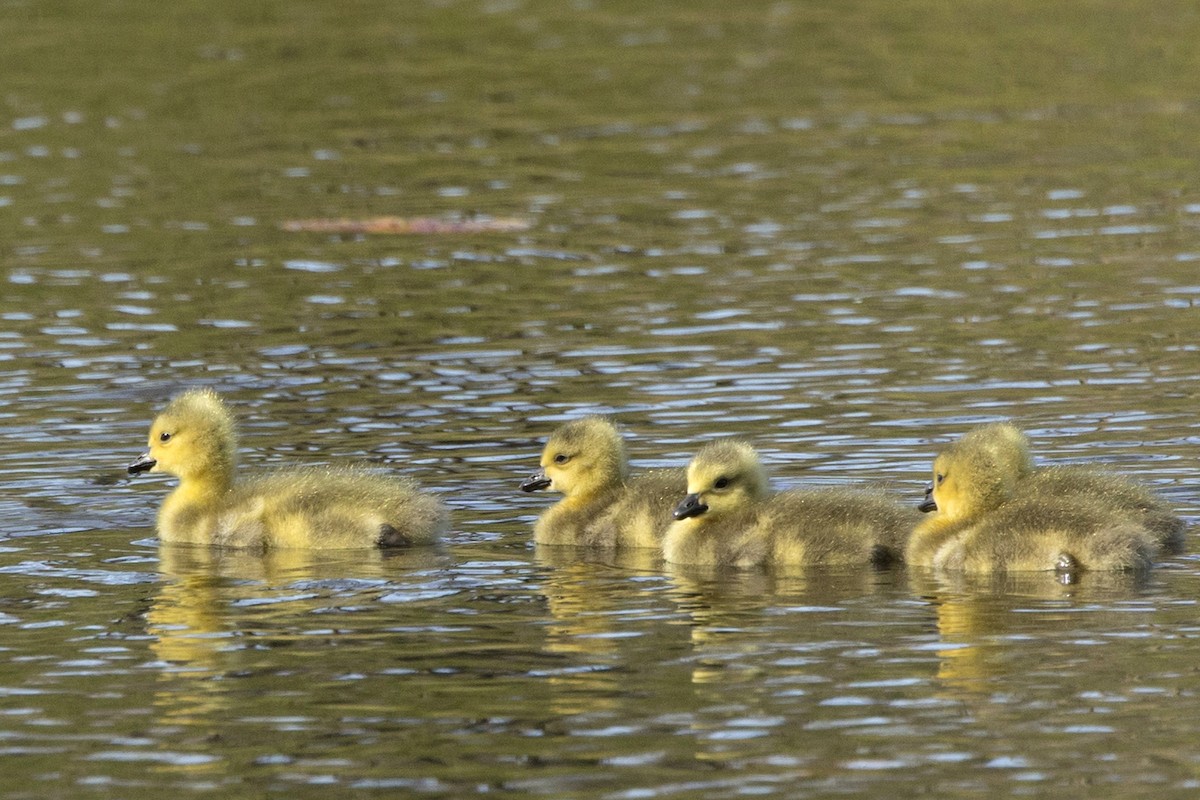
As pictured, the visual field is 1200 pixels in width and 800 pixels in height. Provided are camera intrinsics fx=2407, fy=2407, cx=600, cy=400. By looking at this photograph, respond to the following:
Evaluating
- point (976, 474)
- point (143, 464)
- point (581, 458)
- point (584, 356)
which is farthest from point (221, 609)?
point (584, 356)

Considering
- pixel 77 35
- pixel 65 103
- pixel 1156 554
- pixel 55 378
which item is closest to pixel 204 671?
pixel 1156 554

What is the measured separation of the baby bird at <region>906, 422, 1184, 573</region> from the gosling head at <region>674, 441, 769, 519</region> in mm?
848

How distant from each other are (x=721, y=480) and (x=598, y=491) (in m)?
0.95

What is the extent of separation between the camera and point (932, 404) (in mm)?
14062

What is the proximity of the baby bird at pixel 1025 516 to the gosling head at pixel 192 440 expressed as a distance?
360 cm

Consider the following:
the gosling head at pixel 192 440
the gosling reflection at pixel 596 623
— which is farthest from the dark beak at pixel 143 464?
the gosling reflection at pixel 596 623

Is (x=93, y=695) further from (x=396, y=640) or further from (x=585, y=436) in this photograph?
(x=585, y=436)

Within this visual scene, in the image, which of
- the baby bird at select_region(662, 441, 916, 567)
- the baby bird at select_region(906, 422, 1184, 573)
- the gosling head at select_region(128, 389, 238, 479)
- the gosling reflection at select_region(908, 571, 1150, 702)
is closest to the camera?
the gosling reflection at select_region(908, 571, 1150, 702)

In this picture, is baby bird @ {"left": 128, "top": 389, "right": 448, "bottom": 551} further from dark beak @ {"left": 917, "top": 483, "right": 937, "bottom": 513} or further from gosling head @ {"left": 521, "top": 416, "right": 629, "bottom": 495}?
dark beak @ {"left": 917, "top": 483, "right": 937, "bottom": 513}

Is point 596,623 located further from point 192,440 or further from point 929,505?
point 192,440

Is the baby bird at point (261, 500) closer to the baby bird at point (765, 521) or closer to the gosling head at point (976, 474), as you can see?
the baby bird at point (765, 521)

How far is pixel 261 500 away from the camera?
11.7 m

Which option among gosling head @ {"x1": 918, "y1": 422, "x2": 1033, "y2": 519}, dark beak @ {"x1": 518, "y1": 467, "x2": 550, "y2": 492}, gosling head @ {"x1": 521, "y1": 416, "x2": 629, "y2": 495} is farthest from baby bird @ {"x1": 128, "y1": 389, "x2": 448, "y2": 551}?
gosling head @ {"x1": 918, "y1": 422, "x2": 1033, "y2": 519}

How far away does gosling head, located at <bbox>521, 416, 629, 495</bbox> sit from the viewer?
1187 cm
